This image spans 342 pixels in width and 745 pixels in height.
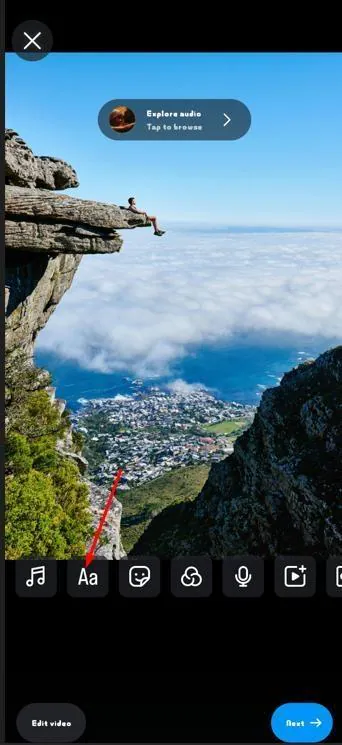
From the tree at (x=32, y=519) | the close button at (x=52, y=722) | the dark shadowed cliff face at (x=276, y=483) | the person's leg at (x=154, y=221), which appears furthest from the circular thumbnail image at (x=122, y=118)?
the tree at (x=32, y=519)

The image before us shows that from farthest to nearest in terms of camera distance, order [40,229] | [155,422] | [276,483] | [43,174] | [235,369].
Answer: [276,483] → [43,174] → [40,229] → [155,422] → [235,369]

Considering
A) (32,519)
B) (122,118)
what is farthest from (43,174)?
(122,118)

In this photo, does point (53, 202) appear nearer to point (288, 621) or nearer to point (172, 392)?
point (172, 392)

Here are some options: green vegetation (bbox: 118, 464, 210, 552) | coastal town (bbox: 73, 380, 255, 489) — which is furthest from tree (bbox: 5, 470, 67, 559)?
green vegetation (bbox: 118, 464, 210, 552)

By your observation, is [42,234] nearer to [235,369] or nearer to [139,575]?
[235,369]

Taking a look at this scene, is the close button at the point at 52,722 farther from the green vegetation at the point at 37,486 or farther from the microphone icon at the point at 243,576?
the green vegetation at the point at 37,486

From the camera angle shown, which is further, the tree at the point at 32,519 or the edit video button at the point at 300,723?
the tree at the point at 32,519
